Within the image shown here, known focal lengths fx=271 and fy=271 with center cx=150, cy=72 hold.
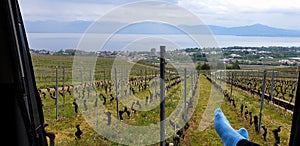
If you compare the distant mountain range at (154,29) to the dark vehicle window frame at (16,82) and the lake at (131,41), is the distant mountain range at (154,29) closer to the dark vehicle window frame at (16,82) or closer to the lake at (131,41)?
the lake at (131,41)

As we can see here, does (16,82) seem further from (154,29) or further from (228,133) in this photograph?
(228,133)

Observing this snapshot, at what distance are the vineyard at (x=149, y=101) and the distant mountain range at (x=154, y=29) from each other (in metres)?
0.12

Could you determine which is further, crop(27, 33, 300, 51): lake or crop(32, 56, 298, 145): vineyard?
crop(32, 56, 298, 145): vineyard

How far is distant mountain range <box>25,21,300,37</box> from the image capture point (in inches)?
41.1

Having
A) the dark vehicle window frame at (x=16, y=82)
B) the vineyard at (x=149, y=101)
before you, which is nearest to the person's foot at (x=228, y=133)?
the vineyard at (x=149, y=101)

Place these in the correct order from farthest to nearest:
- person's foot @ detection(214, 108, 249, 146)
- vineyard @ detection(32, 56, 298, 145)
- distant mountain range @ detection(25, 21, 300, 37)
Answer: vineyard @ detection(32, 56, 298, 145) → distant mountain range @ detection(25, 21, 300, 37) → person's foot @ detection(214, 108, 249, 146)

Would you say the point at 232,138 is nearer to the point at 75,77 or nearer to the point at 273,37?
the point at 273,37

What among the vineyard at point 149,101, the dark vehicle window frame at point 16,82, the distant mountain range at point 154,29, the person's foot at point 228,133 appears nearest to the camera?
the person's foot at point 228,133

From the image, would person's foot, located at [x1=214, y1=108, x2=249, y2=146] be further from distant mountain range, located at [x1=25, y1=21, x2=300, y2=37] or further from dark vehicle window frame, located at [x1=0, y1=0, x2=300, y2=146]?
dark vehicle window frame, located at [x1=0, y1=0, x2=300, y2=146]

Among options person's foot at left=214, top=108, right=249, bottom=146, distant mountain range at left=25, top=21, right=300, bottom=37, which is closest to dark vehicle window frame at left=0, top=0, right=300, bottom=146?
distant mountain range at left=25, top=21, right=300, bottom=37

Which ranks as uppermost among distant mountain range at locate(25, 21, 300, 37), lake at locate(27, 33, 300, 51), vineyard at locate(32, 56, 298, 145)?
distant mountain range at locate(25, 21, 300, 37)

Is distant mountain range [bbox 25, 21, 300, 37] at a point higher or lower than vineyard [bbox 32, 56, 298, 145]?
higher

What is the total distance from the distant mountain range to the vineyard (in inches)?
4.9

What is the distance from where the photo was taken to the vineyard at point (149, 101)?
119 centimetres
